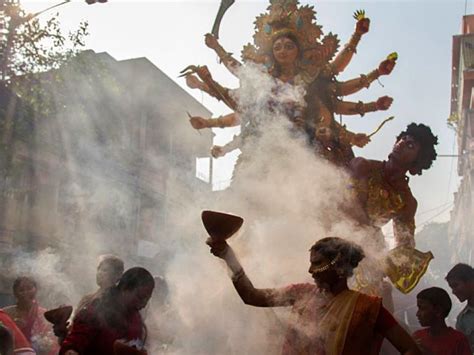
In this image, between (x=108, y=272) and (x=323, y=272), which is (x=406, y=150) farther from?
(x=108, y=272)

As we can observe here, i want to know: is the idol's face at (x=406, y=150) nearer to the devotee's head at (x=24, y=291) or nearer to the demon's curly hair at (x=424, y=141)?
the demon's curly hair at (x=424, y=141)

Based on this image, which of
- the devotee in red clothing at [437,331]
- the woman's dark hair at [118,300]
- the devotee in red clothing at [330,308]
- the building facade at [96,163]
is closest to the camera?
the devotee in red clothing at [330,308]

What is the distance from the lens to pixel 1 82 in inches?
504

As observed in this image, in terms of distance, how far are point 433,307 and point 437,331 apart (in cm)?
16

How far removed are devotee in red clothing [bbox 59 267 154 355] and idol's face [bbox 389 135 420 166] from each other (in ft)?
7.25

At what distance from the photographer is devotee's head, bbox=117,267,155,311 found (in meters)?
3.69

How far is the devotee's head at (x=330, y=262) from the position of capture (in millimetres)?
2990

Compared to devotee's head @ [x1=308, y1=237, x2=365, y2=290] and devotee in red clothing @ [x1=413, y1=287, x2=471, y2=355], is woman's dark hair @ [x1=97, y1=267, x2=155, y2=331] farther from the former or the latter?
devotee in red clothing @ [x1=413, y1=287, x2=471, y2=355]

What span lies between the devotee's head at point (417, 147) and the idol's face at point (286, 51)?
1.41m

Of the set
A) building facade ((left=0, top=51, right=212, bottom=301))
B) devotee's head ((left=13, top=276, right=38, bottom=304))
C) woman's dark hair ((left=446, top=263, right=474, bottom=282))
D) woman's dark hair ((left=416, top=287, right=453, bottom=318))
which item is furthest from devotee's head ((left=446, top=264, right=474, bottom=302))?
building facade ((left=0, top=51, right=212, bottom=301))

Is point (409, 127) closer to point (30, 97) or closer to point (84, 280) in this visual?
point (30, 97)

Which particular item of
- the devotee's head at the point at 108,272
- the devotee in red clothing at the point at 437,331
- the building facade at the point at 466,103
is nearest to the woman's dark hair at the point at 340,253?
the devotee in red clothing at the point at 437,331

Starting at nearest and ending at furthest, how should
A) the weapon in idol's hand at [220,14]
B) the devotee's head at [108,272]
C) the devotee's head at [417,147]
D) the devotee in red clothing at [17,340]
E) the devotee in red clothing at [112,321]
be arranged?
the devotee in red clothing at [112,321], the devotee in red clothing at [17,340], the devotee's head at [417,147], the devotee's head at [108,272], the weapon in idol's hand at [220,14]

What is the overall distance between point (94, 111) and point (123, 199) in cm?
441
